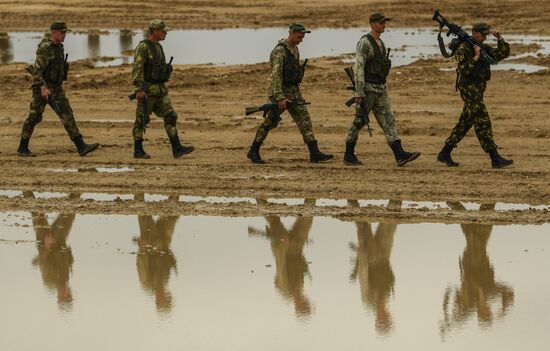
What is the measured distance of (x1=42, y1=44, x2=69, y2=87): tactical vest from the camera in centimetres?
1557

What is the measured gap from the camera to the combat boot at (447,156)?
14.9 meters

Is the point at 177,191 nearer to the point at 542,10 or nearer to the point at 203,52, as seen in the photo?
the point at 203,52

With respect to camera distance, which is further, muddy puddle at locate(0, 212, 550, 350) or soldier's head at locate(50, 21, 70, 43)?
soldier's head at locate(50, 21, 70, 43)

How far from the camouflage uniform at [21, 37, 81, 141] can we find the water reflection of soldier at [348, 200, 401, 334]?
15.9 ft

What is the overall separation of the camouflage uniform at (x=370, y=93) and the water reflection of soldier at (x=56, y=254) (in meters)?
3.55

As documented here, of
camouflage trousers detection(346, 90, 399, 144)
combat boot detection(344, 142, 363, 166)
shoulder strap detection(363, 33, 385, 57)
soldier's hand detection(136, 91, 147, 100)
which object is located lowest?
combat boot detection(344, 142, 363, 166)

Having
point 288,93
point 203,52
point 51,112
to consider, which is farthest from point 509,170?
point 203,52

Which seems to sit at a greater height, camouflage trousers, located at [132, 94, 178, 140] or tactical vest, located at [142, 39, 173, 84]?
tactical vest, located at [142, 39, 173, 84]

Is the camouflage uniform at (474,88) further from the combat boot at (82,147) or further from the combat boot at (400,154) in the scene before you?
the combat boot at (82,147)

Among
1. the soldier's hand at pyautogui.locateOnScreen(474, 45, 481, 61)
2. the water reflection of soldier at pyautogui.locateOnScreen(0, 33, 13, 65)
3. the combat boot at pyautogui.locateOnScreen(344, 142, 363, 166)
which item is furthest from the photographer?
the water reflection of soldier at pyautogui.locateOnScreen(0, 33, 13, 65)

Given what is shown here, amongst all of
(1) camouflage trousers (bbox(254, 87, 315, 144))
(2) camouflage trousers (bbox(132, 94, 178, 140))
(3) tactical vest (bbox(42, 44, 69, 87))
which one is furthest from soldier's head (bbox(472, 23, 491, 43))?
(3) tactical vest (bbox(42, 44, 69, 87))

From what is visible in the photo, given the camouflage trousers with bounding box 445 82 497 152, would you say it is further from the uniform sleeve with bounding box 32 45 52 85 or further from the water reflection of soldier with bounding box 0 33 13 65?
the water reflection of soldier with bounding box 0 33 13 65

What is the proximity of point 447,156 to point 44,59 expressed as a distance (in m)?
4.53

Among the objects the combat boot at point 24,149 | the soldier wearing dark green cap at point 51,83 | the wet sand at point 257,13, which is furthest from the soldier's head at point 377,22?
the wet sand at point 257,13
